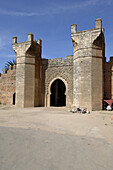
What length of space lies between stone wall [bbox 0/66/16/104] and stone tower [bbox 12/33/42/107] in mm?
2940

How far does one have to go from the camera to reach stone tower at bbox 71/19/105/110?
41.7ft

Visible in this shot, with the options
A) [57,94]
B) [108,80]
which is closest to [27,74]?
[57,94]

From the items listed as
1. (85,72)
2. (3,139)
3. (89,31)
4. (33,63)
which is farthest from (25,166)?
(33,63)

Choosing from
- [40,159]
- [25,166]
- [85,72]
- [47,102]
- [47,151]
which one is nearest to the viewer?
[25,166]

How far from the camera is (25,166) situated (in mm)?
2678

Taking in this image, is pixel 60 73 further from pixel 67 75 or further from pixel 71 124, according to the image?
pixel 71 124

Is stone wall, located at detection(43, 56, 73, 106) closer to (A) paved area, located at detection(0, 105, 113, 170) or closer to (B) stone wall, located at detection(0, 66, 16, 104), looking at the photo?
(B) stone wall, located at detection(0, 66, 16, 104)

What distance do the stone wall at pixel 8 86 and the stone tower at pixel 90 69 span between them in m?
→ 9.11

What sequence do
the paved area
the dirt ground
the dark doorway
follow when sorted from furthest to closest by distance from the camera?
the dark doorway → the dirt ground → the paved area

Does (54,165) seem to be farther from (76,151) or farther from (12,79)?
(12,79)

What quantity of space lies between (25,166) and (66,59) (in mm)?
14235

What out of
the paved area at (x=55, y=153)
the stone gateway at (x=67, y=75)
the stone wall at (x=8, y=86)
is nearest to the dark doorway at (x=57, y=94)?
the stone gateway at (x=67, y=75)

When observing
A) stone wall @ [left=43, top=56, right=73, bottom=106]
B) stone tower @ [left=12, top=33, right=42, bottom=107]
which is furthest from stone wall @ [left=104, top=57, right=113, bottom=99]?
stone tower @ [left=12, top=33, right=42, bottom=107]

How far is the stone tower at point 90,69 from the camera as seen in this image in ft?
41.7
